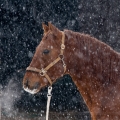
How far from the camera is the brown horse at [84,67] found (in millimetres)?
3816

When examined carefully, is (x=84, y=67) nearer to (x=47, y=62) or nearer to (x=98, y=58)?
(x=98, y=58)

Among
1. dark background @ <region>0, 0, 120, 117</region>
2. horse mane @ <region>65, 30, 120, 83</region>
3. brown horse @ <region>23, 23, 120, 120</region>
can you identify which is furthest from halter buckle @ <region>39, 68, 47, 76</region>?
dark background @ <region>0, 0, 120, 117</region>

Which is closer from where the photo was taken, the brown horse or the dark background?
the brown horse

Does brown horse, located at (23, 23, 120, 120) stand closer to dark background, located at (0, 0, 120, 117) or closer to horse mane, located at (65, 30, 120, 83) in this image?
horse mane, located at (65, 30, 120, 83)

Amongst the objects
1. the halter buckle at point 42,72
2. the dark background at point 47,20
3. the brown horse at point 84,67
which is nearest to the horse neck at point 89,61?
the brown horse at point 84,67

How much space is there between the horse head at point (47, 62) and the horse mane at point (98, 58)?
0.17 m

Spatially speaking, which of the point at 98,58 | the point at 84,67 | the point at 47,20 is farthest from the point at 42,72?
the point at 47,20

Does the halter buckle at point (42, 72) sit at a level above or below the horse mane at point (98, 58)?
below

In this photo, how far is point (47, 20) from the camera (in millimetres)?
7562

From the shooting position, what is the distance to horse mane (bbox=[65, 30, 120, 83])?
3844 millimetres

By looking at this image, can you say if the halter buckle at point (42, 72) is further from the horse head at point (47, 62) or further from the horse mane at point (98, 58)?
the horse mane at point (98, 58)

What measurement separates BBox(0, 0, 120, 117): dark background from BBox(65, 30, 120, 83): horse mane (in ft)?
12.0

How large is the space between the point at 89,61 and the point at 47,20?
3782 mm

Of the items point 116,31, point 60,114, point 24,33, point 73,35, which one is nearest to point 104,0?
point 116,31
